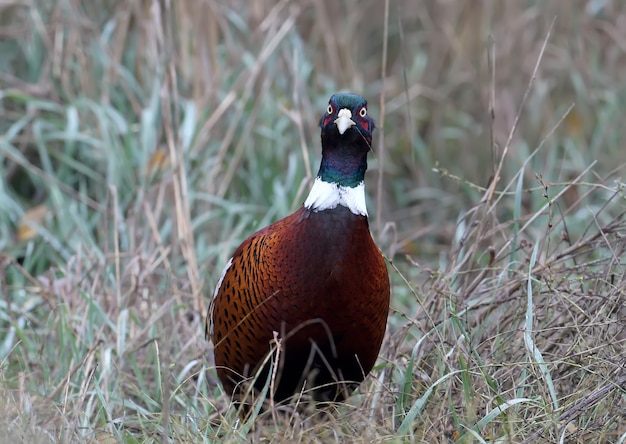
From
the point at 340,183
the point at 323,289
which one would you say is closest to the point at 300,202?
the point at 340,183

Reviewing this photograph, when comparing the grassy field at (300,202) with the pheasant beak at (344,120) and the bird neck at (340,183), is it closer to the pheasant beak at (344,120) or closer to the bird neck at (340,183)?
the bird neck at (340,183)

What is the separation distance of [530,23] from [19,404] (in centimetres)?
471

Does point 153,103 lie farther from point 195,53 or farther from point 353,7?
point 353,7

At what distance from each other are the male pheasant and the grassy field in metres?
0.13

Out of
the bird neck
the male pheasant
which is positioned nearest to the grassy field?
the male pheasant

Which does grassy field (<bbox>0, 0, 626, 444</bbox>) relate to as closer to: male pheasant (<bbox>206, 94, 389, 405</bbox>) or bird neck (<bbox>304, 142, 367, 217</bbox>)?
male pheasant (<bbox>206, 94, 389, 405</bbox>)

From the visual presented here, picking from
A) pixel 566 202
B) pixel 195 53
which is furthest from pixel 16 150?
pixel 566 202

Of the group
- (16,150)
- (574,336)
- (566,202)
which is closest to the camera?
(574,336)

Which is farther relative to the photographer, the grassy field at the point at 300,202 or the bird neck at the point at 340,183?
the bird neck at the point at 340,183

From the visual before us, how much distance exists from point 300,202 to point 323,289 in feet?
6.34

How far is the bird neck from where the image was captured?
334cm

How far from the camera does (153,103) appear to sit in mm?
5621

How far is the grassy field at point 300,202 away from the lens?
10.4ft

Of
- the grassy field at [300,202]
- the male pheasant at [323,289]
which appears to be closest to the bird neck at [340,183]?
the male pheasant at [323,289]
